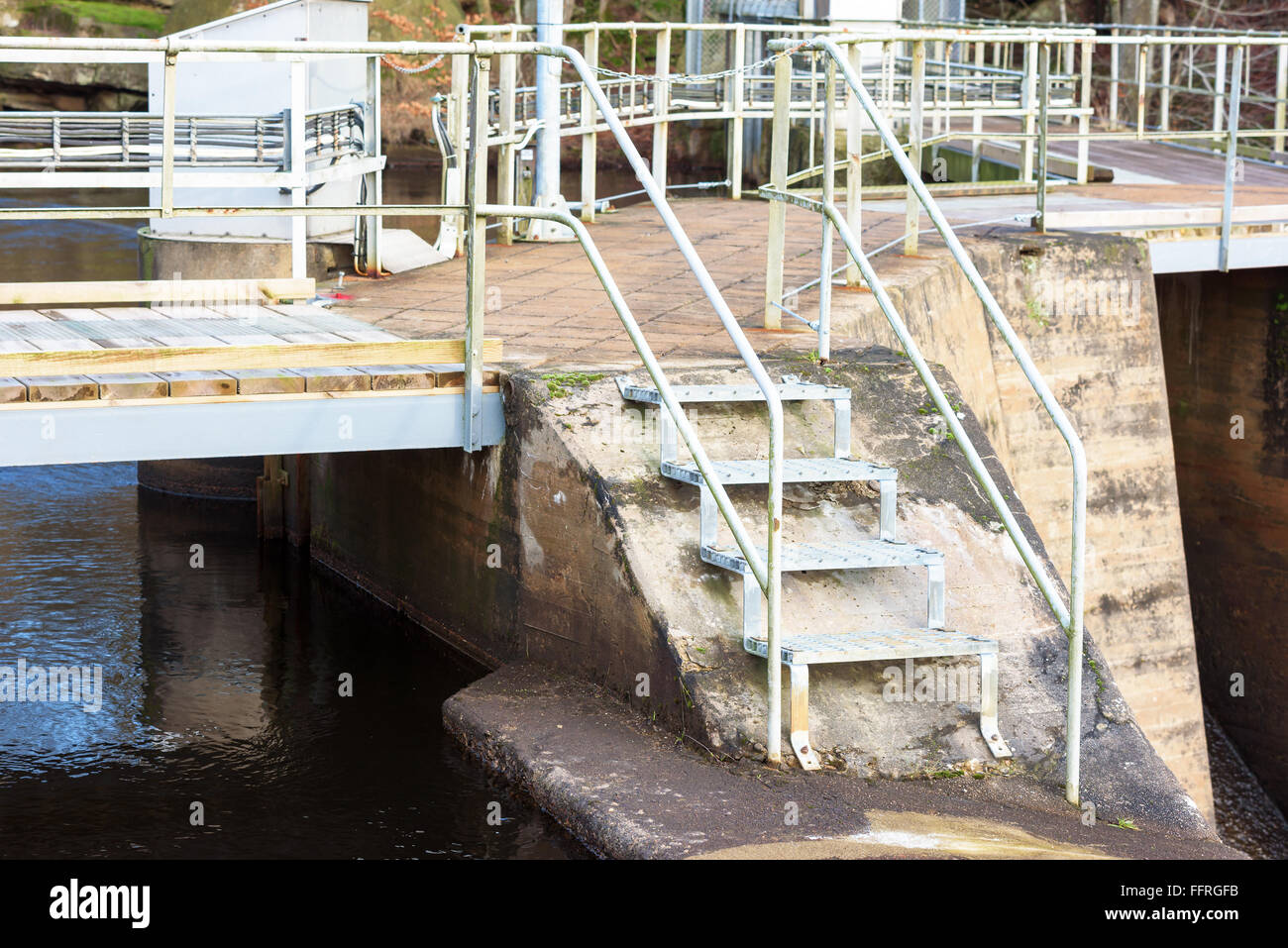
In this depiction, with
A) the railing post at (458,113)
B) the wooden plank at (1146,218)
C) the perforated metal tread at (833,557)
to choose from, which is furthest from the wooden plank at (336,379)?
the wooden plank at (1146,218)

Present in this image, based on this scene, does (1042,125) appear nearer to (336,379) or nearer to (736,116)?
(736,116)

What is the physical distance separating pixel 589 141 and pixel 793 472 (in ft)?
19.0

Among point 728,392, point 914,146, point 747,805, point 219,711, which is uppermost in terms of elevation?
point 914,146

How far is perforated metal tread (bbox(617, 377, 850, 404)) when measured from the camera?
6094 millimetres

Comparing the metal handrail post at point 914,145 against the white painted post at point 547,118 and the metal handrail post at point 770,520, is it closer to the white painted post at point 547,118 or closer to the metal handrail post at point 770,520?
the white painted post at point 547,118

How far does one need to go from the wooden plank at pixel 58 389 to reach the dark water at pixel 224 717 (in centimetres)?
143

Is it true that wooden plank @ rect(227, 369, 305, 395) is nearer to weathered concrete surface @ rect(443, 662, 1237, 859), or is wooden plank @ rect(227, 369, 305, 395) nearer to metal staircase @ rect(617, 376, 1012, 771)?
metal staircase @ rect(617, 376, 1012, 771)

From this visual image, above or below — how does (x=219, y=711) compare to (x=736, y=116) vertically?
below

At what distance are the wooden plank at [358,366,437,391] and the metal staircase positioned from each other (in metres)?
0.73

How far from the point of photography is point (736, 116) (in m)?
12.4

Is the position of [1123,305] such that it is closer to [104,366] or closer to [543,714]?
[543,714]

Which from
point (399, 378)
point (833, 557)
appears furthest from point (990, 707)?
point (399, 378)

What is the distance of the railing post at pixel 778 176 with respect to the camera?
22.3 ft

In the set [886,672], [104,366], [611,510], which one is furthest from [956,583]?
[104,366]
